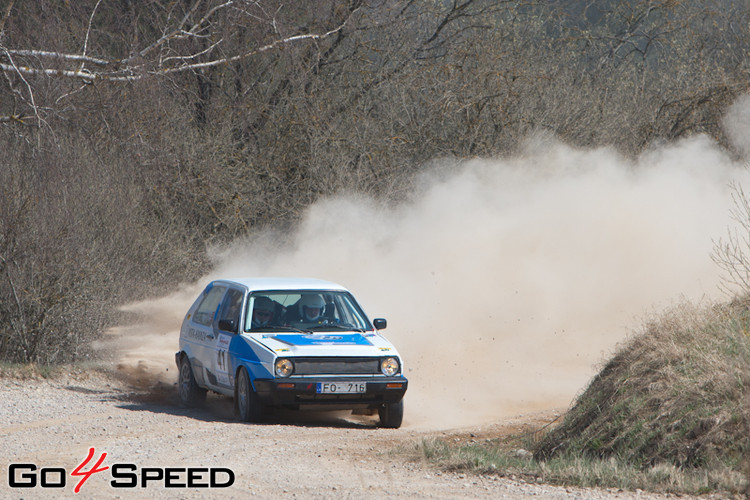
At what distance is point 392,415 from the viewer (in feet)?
35.2

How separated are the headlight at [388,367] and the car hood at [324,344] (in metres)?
0.09

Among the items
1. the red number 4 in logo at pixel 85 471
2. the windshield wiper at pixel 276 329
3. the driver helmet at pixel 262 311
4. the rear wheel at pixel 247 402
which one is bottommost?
the red number 4 in logo at pixel 85 471

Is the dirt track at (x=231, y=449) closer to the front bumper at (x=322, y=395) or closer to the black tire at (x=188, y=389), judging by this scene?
the black tire at (x=188, y=389)

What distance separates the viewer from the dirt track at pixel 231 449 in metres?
7.08

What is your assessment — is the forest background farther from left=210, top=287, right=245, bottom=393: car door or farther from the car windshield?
the car windshield

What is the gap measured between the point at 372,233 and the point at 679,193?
6.87 m

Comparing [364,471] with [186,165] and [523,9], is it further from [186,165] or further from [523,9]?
[523,9]

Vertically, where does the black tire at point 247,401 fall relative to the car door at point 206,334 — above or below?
below

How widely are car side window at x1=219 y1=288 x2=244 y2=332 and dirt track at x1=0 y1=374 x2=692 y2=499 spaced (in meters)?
1.17

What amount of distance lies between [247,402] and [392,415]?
161cm

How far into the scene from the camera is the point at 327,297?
38.2 feet

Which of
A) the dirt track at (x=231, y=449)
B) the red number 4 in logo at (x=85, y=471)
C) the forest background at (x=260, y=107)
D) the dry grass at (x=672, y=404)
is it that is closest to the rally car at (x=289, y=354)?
the dirt track at (x=231, y=449)

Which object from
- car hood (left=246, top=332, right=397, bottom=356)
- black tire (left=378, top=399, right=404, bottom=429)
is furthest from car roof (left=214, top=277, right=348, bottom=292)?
black tire (left=378, top=399, right=404, bottom=429)

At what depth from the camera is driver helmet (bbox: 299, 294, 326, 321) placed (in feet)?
37.1
